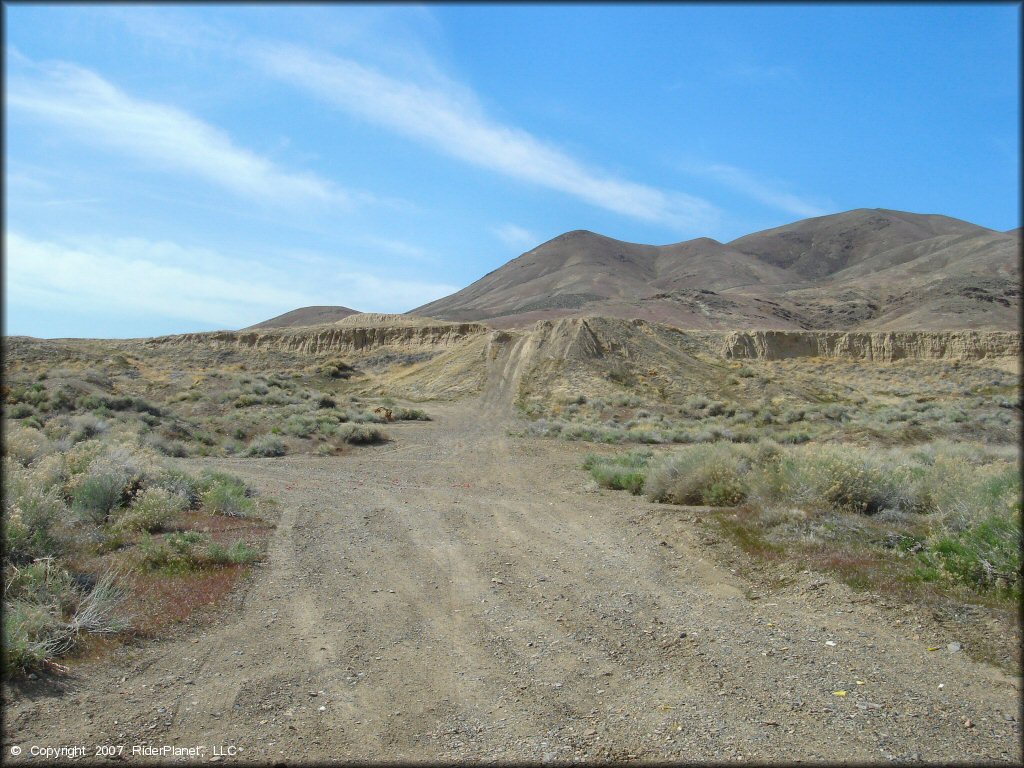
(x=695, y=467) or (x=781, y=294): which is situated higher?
(x=781, y=294)

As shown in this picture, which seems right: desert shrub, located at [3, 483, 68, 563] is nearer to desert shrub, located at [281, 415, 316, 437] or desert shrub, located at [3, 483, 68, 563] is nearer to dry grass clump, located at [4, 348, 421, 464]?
dry grass clump, located at [4, 348, 421, 464]

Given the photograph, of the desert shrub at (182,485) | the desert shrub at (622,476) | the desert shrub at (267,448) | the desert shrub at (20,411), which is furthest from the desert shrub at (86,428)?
the desert shrub at (622,476)

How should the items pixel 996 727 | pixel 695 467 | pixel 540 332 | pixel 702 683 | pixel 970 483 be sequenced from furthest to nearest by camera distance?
pixel 540 332, pixel 695 467, pixel 970 483, pixel 702 683, pixel 996 727

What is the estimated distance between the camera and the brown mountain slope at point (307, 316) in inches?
6107

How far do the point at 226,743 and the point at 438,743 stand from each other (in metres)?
1.40

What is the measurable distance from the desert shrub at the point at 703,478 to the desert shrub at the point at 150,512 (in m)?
7.94

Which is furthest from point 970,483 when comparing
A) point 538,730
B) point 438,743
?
point 438,743

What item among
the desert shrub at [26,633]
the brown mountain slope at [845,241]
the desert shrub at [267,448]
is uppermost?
the brown mountain slope at [845,241]

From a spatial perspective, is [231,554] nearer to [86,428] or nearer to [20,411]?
[86,428]

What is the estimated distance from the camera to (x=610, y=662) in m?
5.65

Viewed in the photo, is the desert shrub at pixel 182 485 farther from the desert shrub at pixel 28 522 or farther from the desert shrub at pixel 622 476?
A: the desert shrub at pixel 622 476

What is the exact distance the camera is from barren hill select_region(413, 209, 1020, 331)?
3799 inches

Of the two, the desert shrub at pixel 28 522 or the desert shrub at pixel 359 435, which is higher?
the desert shrub at pixel 28 522

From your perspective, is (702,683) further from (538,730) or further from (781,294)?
(781,294)
